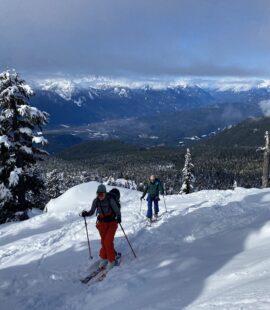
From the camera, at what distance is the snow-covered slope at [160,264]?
8.91 meters

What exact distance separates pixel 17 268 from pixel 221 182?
189 metres

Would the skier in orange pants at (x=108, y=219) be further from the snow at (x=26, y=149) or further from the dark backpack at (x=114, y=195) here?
the snow at (x=26, y=149)

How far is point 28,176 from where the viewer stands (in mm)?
26531

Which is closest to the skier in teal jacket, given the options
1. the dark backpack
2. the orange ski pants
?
the dark backpack

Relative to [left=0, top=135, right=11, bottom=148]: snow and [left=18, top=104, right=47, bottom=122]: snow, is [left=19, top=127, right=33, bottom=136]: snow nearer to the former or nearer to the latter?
[left=18, top=104, right=47, bottom=122]: snow

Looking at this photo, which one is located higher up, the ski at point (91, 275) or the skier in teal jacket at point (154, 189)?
the skier in teal jacket at point (154, 189)

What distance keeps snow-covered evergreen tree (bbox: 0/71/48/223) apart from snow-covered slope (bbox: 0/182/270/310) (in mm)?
5341

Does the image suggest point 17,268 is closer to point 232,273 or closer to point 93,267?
point 93,267

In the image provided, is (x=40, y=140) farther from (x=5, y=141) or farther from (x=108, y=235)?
(x=108, y=235)

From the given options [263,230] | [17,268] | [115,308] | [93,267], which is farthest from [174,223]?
[115,308]

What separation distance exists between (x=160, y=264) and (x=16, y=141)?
1619cm

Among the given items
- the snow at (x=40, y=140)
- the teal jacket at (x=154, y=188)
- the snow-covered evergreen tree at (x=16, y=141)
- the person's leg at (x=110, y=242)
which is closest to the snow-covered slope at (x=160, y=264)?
the person's leg at (x=110, y=242)

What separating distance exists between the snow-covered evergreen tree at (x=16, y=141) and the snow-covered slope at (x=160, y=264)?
534 centimetres

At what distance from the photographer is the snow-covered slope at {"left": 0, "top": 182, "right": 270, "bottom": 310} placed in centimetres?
891
